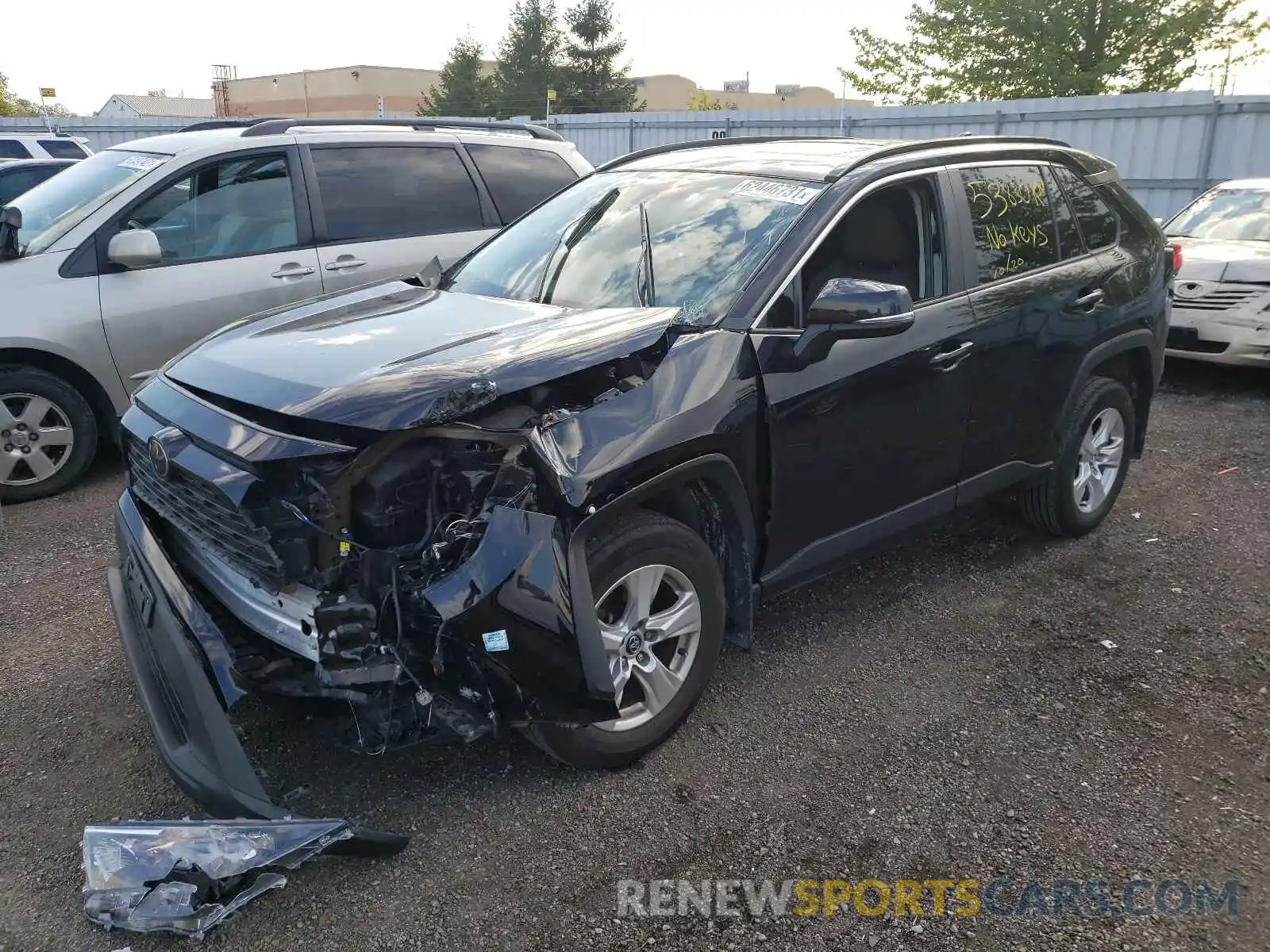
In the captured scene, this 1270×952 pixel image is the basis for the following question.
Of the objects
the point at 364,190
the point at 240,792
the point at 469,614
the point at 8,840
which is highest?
the point at 364,190

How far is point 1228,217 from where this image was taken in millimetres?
9008

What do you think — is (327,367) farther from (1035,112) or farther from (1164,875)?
(1035,112)

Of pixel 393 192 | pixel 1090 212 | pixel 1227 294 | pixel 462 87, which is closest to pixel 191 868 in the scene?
pixel 1090 212

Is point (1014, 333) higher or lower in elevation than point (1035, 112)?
lower

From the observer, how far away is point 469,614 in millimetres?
2486

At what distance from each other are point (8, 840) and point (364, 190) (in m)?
4.49

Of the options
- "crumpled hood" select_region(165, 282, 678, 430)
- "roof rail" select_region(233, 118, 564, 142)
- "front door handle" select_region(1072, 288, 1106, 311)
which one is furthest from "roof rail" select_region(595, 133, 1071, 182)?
"roof rail" select_region(233, 118, 564, 142)

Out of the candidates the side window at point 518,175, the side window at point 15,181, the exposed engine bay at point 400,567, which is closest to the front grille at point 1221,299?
the side window at point 518,175

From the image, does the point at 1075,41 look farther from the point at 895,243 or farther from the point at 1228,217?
the point at 895,243

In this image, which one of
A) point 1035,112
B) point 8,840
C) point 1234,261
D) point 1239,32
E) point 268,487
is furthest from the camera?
point 1239,32

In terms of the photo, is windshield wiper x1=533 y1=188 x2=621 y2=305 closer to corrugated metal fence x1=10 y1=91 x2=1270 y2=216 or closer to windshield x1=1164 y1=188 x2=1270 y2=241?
windshield x1=1164 y1=188 x2=1270 y2=241

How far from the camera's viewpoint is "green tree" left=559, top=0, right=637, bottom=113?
5238 centimetres

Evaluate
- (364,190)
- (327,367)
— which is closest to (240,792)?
(327,367)

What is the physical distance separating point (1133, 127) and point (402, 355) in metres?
13.8
